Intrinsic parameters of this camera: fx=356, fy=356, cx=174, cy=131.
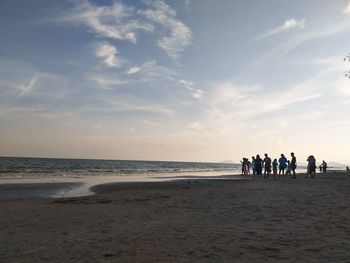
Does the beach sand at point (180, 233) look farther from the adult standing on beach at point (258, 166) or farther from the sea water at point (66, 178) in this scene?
the adult standing on beach at point (258, 166)

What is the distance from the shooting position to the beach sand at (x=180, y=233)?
6785 mm

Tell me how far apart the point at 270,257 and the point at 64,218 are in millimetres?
7225

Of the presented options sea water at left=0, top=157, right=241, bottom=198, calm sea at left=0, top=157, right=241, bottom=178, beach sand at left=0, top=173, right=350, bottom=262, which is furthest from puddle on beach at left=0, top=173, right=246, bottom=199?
calm sea at left=0, top=157, right=241, bottom=178

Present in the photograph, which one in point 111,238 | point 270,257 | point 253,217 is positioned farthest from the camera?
point 253,217

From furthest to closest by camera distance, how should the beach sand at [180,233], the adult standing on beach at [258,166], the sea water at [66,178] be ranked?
the adult standing on beach at [258,166], the sea water at [66,178], the beach sand at [180,233]

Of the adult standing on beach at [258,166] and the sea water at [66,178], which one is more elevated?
the adult standing on beach at [258,166]

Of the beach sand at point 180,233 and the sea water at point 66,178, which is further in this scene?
the sea water at point 66,178

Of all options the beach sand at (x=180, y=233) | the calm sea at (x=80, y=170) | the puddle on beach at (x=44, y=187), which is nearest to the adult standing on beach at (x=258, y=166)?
the puddle on beach at (x=44, y=187)

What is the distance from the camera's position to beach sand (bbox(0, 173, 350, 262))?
6.79 m

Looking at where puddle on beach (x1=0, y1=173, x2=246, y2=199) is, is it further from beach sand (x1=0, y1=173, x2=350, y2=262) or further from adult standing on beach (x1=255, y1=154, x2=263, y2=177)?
adult standing on beach (x1=255, y1=154, x2=263, y2=177)

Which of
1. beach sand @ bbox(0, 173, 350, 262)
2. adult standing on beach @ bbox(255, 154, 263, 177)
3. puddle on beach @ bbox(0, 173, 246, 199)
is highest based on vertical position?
adult standing on beach @ bbox(255, 154, 263, 177)

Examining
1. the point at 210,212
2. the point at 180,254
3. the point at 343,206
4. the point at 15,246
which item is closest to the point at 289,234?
the point at 180,254

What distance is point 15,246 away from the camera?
300 inches

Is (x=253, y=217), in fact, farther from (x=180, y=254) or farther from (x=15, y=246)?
(x=15, y=246)
